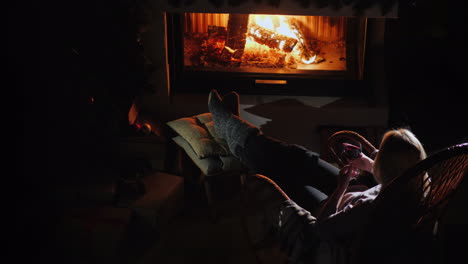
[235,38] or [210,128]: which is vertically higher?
[235,38]

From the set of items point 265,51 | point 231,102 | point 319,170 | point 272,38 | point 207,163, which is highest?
point 272,38

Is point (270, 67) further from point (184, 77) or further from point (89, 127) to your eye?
point (89, 127)

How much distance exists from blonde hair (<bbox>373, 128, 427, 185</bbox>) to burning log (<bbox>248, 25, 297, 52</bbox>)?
194 centimetres

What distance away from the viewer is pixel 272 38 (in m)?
3.28

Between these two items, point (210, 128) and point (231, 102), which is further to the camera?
point (210, 128)

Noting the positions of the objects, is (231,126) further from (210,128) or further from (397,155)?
(397,155)

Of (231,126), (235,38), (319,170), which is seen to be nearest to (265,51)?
(235,38)

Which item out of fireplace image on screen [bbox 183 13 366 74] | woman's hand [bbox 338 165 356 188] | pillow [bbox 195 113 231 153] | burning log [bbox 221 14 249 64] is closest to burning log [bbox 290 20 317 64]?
fireplace image on screen [bbox 183 13 366 74]

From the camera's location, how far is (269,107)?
335cm

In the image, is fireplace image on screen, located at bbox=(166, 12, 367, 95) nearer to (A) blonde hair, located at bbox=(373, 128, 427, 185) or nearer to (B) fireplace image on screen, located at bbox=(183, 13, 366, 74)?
(B) fireplace image on screen, located at bbox=(183, 13, 366, 74)

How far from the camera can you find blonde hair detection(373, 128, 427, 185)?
1449mm

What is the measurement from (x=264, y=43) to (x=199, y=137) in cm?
109

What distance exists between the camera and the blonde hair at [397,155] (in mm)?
1449

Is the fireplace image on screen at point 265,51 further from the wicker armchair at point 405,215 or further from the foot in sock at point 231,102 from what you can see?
the wicker armchair at point 405,215
